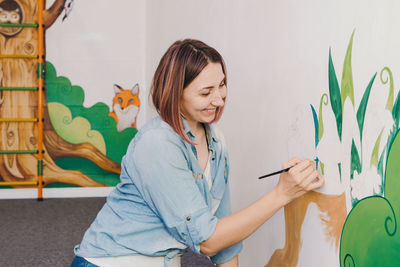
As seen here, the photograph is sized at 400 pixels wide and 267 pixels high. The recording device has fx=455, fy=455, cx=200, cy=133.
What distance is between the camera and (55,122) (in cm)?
448

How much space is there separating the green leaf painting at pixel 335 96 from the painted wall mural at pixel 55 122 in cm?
347

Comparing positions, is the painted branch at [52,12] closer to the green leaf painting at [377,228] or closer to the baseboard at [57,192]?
the baseboard at [57,192]

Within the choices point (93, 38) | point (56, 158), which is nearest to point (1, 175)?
point (56, 158)

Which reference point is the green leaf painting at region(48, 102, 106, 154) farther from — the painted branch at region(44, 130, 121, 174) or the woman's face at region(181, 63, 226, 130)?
the woman's face at region(181, 63, 226, 130)

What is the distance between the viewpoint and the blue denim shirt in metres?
1.23

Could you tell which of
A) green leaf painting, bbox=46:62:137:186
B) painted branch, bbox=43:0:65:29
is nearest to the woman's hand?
green leaf painting, bbox=46:62:137:186

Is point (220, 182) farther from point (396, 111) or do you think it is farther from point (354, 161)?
point (396, 111)

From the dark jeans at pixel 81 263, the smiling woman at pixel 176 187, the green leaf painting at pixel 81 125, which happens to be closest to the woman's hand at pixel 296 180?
the smiling woman at pixel 176 187

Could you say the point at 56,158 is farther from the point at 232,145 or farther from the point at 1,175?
the point at 232,145

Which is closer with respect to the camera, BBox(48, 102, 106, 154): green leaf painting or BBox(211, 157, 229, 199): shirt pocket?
BBox(211, 157, 229, 199): shirt pocket

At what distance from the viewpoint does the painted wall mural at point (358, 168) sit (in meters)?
1.04

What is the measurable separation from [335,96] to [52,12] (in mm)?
3745

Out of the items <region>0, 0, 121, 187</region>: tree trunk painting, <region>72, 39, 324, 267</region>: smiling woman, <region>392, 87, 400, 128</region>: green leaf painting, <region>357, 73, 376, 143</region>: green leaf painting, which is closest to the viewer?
<region>392, 87, 400, 128</region>: green leaf painting

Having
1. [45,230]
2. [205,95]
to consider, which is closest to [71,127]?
[45,230]
